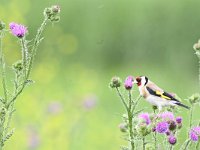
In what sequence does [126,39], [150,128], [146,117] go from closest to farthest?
[150,128]
[146,117]
[126,39]

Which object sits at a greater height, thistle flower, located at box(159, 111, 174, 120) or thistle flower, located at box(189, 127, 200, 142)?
thistle flower, located at box(159, 111, 174, 120)

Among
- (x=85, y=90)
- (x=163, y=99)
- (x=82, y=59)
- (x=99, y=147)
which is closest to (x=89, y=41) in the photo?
(x=82, y=59)

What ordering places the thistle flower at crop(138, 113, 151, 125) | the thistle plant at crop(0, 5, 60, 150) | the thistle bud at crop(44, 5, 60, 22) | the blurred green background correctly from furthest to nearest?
the blurred green background < the thistle bud at crop(44, 5, 60, 22) < the thistle flower at crop(138, 113, 151, 125) < the thistle plant at crop(0, 5, 60, 150)

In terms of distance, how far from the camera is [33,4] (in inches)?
445

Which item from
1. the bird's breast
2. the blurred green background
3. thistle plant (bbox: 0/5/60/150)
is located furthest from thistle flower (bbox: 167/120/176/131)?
the blurred green background

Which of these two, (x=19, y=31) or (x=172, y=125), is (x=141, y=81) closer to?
(x=172, y=125)

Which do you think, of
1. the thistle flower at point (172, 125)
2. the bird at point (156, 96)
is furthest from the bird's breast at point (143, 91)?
the thistle flower at point (172, 125)

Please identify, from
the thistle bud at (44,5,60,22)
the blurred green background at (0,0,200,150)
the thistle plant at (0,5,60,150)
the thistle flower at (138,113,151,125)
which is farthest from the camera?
the blurred green background at (0,0,200,150)

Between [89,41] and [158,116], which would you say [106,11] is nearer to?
[89,41]

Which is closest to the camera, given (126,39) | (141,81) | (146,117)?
(146,117)

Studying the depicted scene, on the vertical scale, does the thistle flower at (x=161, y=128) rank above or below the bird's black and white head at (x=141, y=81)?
below

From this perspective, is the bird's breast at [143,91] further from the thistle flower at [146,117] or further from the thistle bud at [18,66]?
the thistle bud at [18,66]

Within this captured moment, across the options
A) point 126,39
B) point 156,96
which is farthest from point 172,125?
point 126,39

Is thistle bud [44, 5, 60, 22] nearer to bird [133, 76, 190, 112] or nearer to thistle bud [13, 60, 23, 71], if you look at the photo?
thistle bud [13, 60, 23, 71]
